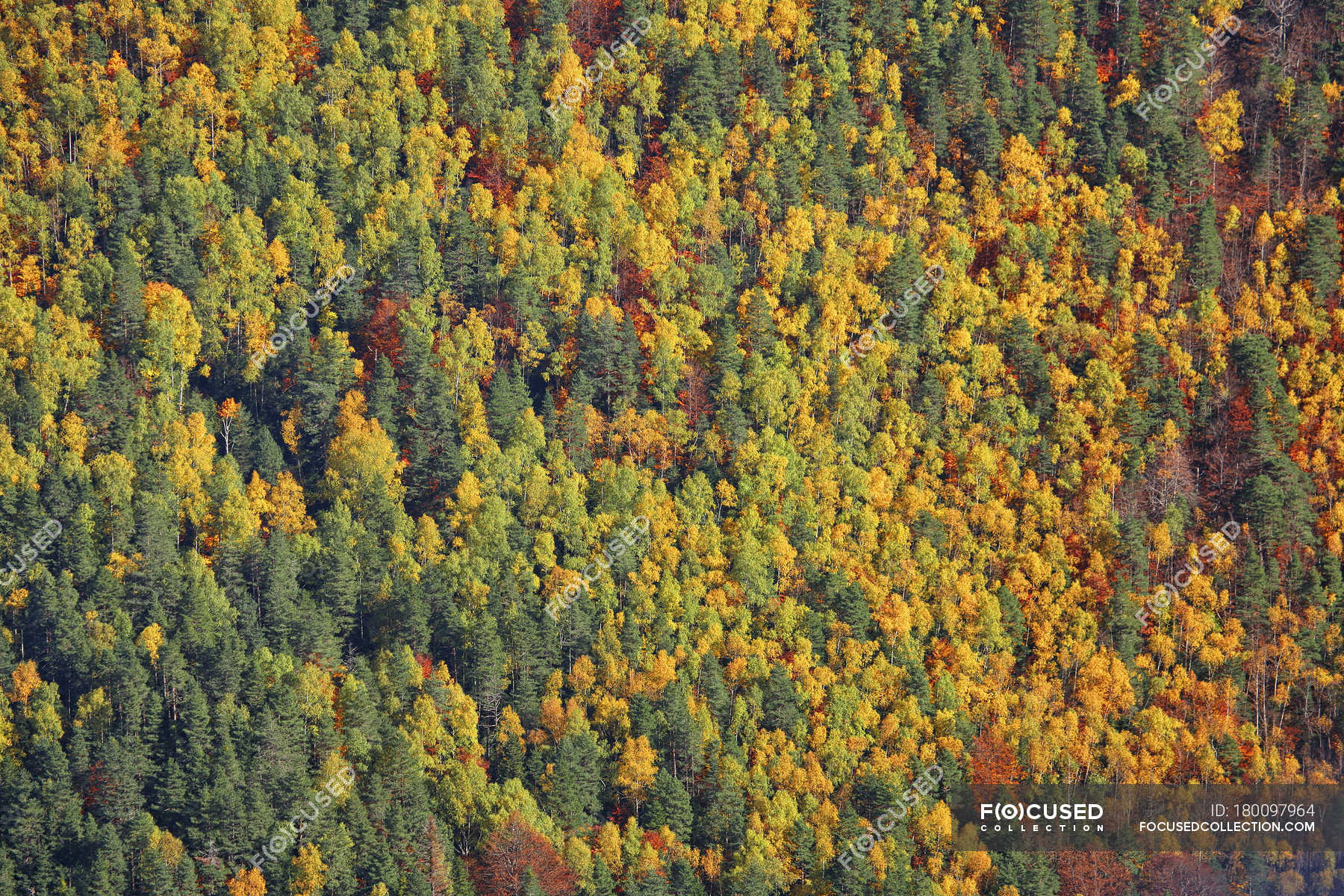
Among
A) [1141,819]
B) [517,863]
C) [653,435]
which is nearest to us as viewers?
[517,863]

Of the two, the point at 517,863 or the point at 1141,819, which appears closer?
the point at 517,863

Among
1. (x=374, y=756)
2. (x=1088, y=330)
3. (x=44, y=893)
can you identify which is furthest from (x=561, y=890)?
(x=1088, y=330)

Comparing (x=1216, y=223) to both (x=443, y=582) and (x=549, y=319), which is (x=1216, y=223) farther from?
(x=443, y=582)

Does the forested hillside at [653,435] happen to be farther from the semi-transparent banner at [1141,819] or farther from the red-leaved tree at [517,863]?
the semi-transparent banner at [1141,819]

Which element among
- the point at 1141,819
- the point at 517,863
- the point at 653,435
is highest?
the point at 653,435

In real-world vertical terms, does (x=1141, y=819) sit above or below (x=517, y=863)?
below

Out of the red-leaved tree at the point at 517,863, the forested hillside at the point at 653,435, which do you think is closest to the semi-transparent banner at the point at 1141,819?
the forested hillside at the point at 653,435

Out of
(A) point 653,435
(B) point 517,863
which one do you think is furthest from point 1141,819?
(A) point 653,435

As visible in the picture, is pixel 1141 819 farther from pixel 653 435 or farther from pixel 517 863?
pixel 653 435
